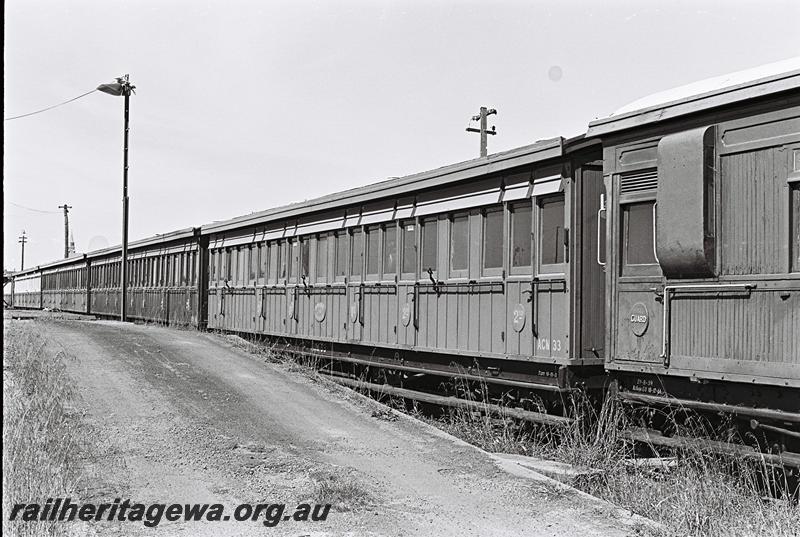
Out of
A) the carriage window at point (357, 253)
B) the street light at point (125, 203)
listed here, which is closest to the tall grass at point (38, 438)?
the carriage window at point (357, 253)

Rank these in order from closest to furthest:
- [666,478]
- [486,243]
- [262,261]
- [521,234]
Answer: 1. [666,478]
2. [521,234]
3. [486,243]
4. [262,261]

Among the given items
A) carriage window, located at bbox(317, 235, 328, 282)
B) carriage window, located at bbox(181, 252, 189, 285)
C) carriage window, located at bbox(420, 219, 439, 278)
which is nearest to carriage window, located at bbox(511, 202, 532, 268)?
carriage window, located at bbox(420, 219, 439, 278)

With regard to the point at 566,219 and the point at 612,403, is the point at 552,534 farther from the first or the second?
the point at 566,219

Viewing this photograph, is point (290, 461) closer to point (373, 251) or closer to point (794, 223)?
point (794, 223)

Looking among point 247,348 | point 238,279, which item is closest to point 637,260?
point 247,348

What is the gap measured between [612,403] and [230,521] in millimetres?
4163

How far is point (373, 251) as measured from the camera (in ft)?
40.1

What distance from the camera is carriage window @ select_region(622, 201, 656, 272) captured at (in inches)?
295

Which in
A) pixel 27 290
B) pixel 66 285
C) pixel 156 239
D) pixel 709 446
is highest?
pixel 156 239

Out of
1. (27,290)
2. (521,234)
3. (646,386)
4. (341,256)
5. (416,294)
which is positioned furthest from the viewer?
(27,290)

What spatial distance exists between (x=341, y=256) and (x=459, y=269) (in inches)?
139

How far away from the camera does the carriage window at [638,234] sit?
24.6 feet

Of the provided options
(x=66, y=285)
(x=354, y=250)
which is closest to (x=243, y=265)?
(x=354, y=250)

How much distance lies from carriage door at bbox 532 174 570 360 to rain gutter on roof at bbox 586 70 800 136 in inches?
34.8
